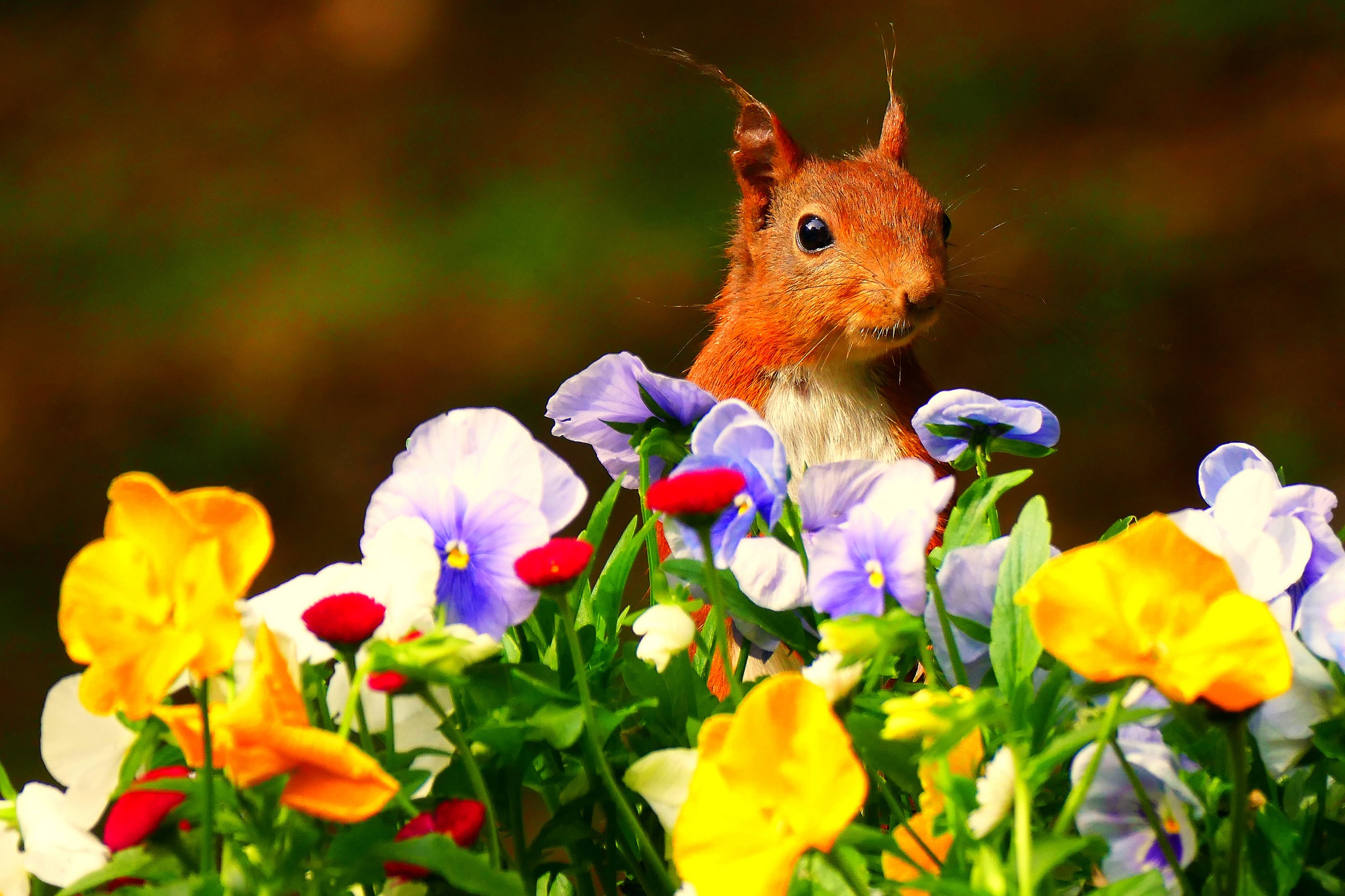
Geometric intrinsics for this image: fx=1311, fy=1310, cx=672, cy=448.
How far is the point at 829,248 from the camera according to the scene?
31.1 inches

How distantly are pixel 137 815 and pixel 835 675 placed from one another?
0.43 feet

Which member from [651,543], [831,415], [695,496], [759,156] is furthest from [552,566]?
[759,156]

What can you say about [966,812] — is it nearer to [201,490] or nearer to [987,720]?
[987,720]

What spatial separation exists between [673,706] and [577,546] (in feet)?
0.24

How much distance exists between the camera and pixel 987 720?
0.23 meters

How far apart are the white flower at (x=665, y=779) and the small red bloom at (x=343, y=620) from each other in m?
0.06

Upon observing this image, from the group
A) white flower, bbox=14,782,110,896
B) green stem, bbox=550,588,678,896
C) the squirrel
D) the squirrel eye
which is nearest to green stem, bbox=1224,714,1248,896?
green stem, bbox=550,588,678,896

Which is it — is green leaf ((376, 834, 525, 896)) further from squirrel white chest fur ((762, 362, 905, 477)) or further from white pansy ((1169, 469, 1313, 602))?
squirrel white chest fur ((762, 362, 905, 477))

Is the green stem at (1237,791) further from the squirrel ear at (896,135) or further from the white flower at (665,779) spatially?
the squirrel ear at (896,135)

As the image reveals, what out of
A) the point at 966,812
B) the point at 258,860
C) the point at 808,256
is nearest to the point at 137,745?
the point at 258,860

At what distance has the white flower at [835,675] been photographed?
0.25 metres

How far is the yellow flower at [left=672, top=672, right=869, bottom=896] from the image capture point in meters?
0.21

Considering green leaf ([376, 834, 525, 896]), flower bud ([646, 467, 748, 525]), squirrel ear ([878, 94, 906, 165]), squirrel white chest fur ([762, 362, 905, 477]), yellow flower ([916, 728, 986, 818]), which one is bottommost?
squirrel white chest fur ([762, 362, 905, 477])

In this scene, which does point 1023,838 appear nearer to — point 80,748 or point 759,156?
point 80,748
